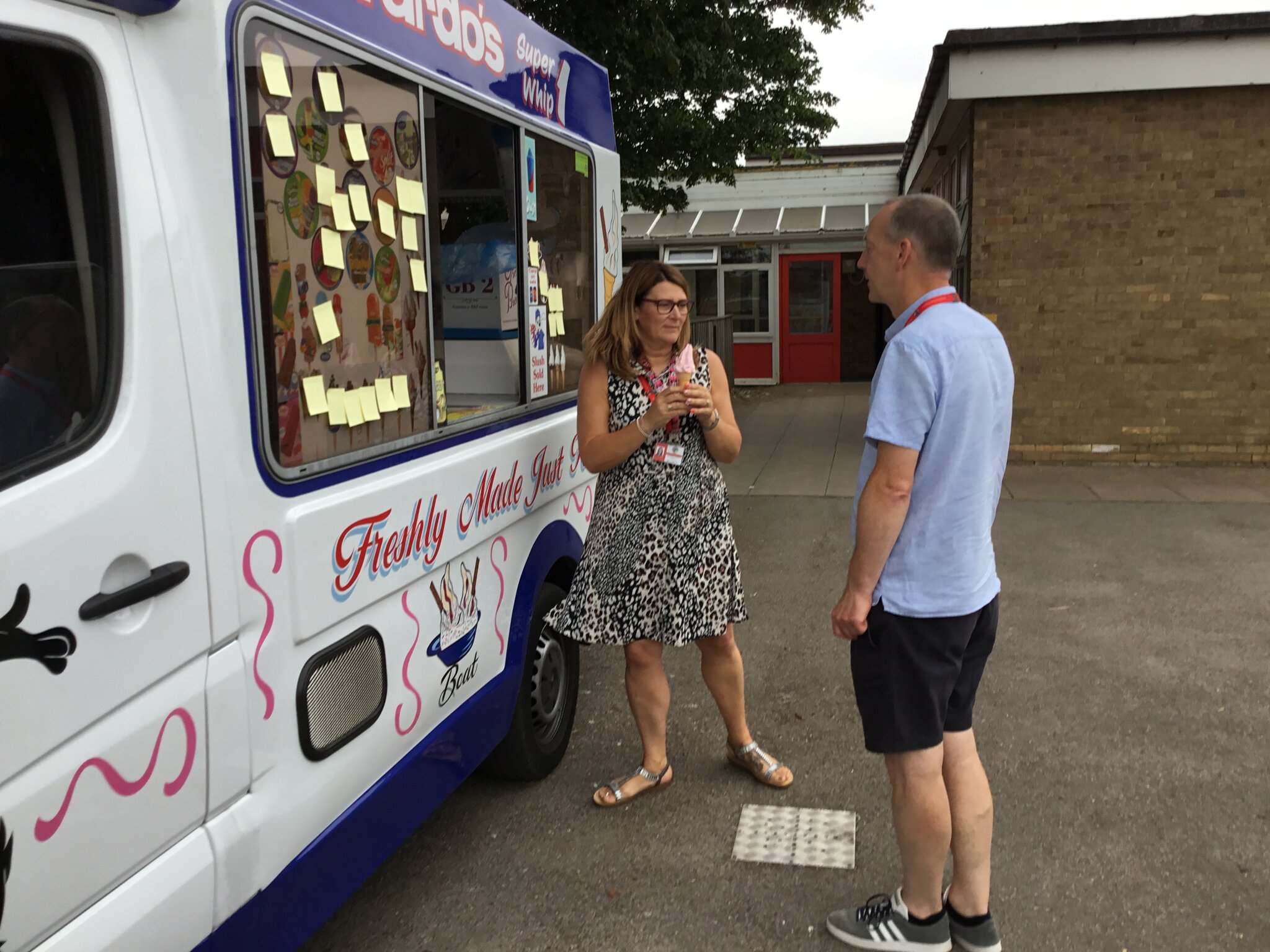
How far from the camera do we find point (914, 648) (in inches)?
96.7

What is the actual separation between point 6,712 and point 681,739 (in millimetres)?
2896

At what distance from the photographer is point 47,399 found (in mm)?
1646

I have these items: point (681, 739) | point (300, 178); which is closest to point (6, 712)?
point (300, 178)

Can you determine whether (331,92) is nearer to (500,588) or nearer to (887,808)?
(500,588)

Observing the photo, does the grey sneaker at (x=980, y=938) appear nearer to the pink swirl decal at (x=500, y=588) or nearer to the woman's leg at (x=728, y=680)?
the woman's leg at (x=728, y=680)

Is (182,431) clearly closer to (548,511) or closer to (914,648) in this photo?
(914,648)

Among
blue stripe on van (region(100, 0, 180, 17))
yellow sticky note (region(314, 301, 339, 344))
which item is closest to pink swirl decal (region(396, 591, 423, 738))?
yellow sticky note (region(314, 301, 339, 344))

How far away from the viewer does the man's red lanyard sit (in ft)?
5.33

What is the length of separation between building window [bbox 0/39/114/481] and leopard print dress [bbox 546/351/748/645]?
6.03 ft

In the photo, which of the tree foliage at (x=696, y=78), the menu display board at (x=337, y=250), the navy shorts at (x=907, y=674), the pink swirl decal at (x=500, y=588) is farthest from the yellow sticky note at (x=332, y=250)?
the tree foliage at (x=696, y=78)

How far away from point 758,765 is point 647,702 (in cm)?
48

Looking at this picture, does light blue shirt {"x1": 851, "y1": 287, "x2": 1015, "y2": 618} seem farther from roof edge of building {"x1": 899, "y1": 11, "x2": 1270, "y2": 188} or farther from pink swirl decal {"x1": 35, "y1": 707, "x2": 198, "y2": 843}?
roof edge of building {"x1": 899, "y1": 11, "x2": 1270, "y2": 188}

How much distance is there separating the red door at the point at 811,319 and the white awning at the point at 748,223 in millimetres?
590

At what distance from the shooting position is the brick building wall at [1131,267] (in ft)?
31.3
